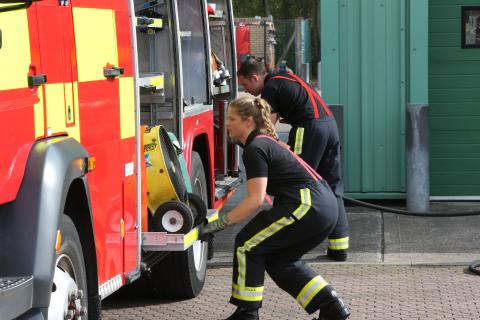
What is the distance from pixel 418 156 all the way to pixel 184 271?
4.29 metres

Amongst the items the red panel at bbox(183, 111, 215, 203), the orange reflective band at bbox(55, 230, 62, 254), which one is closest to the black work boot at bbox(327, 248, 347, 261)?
the red panel at bbox(183, 111, 215, 203)

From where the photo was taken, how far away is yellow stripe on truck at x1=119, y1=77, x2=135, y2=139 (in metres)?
6.05

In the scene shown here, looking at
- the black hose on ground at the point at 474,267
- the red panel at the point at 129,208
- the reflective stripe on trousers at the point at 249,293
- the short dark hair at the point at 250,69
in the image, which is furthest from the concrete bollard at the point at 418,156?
the red panel at the point at 129,208

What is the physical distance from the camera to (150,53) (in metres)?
7.53

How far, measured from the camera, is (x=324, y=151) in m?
9.12

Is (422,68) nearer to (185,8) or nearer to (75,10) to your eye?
Answer: (185,8)

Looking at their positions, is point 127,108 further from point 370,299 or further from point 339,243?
point 339,243

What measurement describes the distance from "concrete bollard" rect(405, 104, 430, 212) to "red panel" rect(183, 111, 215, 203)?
321cm

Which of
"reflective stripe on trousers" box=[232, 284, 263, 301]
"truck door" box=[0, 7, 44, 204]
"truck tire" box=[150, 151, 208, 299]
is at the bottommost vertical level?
"truck tire" box=[150, 151, 208, 299]

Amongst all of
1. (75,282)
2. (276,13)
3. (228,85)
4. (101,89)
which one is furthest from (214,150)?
(276,13)

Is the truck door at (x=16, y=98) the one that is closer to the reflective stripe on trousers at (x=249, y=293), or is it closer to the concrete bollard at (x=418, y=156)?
the reflective stripe on trousers at (x=249, y=293)

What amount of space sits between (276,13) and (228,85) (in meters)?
56.8

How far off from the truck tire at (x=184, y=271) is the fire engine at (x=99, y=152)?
0.03 ft

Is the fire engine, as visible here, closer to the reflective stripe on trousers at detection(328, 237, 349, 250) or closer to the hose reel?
the hose reel
